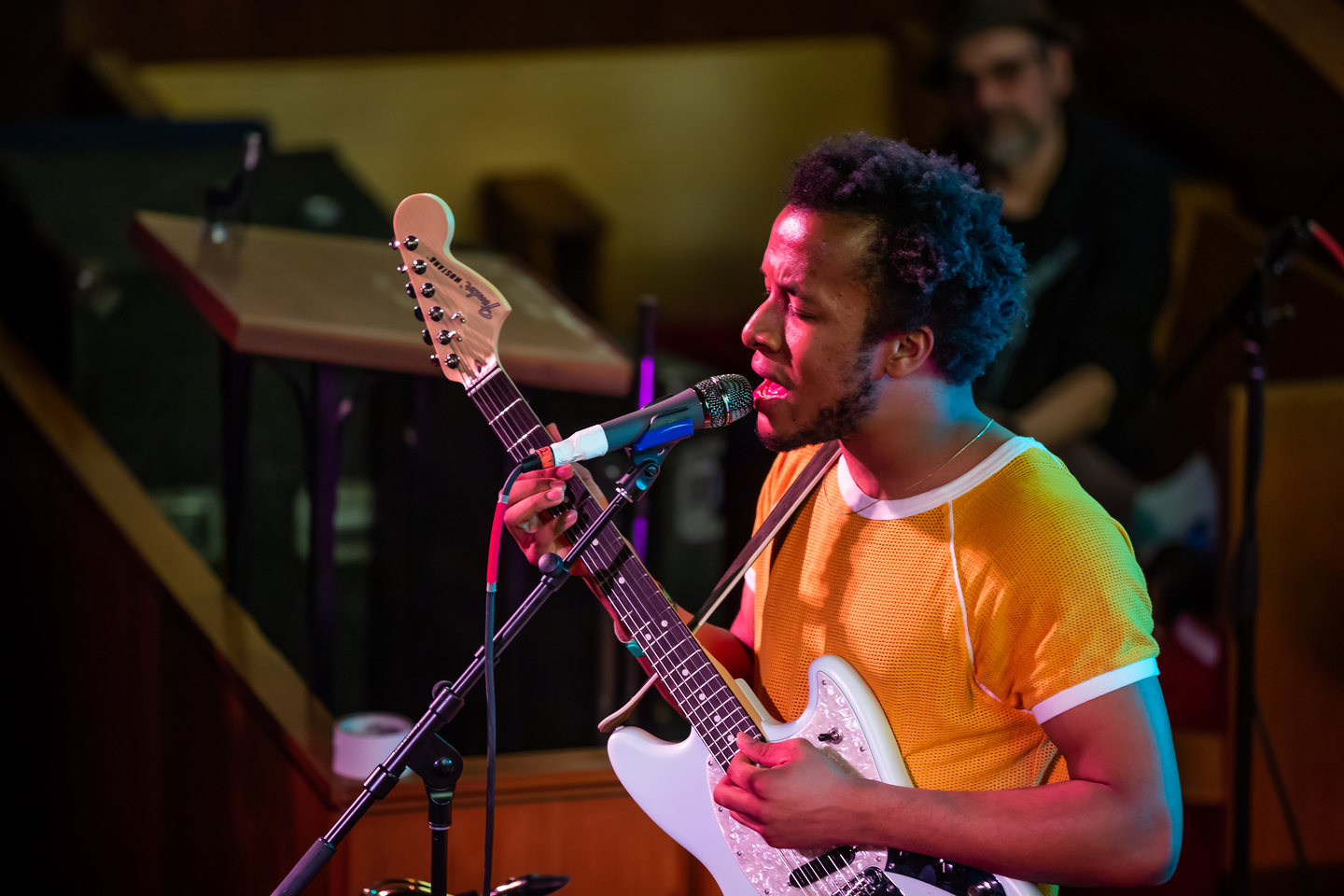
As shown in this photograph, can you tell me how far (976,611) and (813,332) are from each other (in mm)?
294

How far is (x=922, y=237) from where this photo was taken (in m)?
1.38

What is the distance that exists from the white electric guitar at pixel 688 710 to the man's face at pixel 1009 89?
230 centimetres

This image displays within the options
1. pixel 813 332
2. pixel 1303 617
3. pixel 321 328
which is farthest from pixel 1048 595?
pixel 1303 617

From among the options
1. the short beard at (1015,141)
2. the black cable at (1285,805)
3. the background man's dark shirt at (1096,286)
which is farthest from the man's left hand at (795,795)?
the short beard at (1015,141)

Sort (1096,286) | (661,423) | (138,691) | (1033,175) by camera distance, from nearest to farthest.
→ (661,423) → (138,691) → (1096,286) → (1033,175)

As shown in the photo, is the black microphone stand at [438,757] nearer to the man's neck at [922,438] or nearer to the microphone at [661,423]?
the microphone at [661,423]

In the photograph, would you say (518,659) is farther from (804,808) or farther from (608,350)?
(804,808)

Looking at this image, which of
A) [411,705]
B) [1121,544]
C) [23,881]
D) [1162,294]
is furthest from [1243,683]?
[23,881]

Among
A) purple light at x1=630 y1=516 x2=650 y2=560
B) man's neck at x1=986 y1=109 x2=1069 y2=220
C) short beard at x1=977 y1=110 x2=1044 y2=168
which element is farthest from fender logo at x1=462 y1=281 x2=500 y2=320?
short beard at x1=977 y1=110 x2=1044 y2=168

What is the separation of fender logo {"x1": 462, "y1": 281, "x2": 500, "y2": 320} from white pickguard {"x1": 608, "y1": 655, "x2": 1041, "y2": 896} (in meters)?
0.45

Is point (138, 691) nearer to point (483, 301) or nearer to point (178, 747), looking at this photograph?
point (178, 747)

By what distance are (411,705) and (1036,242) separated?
5.58 feet

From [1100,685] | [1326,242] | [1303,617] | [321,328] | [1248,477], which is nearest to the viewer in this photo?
[1100,685]

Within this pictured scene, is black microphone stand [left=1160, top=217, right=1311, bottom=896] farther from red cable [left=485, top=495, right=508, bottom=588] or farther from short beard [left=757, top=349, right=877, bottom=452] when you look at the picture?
red cable [left=485, top=495, right=508, bottom=588]
